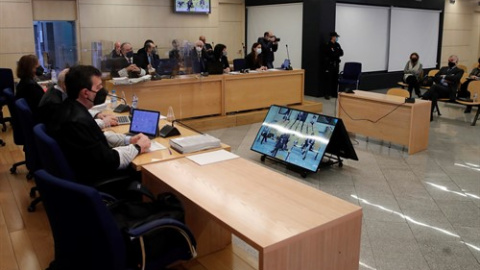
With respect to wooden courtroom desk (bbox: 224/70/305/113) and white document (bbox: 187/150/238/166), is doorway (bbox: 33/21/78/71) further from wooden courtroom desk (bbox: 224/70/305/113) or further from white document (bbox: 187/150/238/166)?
white document (bbox: 187/150/238/166)

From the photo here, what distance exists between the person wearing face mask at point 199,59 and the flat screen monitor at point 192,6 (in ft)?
7.79

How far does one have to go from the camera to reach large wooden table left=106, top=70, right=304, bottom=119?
21.7 feet

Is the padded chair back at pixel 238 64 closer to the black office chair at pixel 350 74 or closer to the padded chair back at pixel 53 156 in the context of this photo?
the black office chair at pixel 350 74

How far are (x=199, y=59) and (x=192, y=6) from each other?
3122 millimetres

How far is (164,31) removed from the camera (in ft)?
33.7

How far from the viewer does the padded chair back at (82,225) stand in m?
1.74

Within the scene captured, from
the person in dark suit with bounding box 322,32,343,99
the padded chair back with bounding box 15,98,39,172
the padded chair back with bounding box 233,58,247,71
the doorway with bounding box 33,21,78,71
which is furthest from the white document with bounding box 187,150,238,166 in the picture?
the person in dark suit with bounding box 322,32,343,99

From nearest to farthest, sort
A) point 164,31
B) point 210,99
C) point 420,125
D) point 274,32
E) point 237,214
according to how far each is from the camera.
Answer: point 237,214 < point 420,125 < point 210,99 < point 164,31 < point 274,32

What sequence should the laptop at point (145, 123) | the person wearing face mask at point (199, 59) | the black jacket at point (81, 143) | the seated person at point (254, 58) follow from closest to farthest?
the black jacket at point (81, 143) < the laptop at point (145, 123) < the person wearing face mask at point (199, 59) < the seated person at point (254, 58)

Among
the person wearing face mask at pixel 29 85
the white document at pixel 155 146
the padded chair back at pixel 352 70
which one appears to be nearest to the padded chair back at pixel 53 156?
the white document at pixel 155 146

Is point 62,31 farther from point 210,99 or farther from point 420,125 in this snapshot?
point 420,125

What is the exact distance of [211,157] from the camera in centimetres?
310

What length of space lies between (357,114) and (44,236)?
15.4 feet

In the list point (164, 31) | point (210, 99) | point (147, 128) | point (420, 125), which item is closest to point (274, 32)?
point (164, 31)
